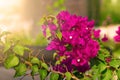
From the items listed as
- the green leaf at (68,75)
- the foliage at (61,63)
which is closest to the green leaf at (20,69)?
the foliage at (61,63)

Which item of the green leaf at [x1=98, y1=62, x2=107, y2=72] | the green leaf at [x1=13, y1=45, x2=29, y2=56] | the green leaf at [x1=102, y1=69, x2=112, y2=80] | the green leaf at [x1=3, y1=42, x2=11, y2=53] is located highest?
the green leaf at [x1=3, y1=42, x2=11, y2=53]

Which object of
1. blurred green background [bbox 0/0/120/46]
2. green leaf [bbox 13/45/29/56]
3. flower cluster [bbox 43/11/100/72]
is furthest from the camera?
blurred green background [bbox 0/0/120/46]

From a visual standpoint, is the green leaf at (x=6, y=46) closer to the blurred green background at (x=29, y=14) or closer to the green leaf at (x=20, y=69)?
the green leaf at (x=20, y=69)

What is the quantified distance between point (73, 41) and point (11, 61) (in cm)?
35

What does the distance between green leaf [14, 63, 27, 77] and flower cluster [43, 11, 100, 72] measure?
0.18 metres

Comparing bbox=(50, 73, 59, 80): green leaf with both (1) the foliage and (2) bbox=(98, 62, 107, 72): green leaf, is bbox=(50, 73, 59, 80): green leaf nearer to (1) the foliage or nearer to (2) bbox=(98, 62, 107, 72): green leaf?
(1) the foliage

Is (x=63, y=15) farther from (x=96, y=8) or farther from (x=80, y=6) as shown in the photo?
(x=96, y=8)

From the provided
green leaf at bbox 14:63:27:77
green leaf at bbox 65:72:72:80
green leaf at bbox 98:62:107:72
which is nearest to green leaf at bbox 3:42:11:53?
green leaf at bbox 14:63:27:77

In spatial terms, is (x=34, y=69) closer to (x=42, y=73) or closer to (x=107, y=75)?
(x=42, y=73)

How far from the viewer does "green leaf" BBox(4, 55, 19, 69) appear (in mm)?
2173

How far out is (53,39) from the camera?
2357 mm

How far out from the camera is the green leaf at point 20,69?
220cm

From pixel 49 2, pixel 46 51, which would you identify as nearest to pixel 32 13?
pixel 49 2

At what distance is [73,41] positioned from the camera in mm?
2268
